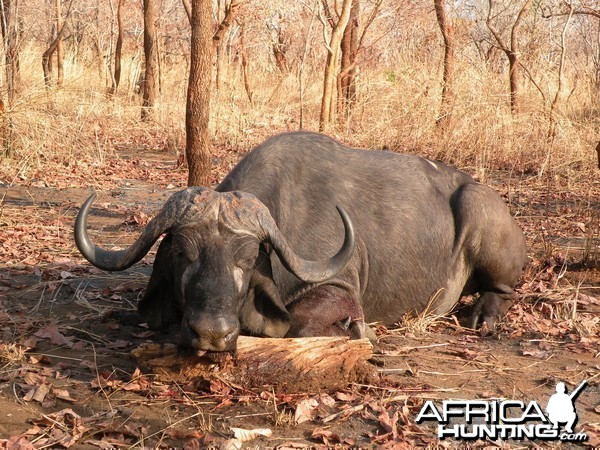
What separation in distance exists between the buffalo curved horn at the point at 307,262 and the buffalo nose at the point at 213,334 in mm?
583

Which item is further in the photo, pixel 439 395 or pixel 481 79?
pixel 481 79

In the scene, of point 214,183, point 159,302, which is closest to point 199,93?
point 214,183

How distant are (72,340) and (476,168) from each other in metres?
7.15

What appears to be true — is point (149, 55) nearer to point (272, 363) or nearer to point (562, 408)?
point (272, 363)

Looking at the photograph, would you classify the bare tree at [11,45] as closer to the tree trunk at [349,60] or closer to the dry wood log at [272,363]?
the tree trunk at [349,60]

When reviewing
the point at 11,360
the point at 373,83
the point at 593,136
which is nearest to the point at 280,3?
the point at 373,83

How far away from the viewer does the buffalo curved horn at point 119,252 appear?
14.3 feet

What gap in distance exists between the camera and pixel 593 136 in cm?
1202

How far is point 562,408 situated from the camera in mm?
4215

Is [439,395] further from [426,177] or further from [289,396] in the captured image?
[426,177]

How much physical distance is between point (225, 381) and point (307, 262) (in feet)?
2.66

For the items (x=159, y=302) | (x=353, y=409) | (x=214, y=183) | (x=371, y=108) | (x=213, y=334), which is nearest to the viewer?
(x=213, y=334)

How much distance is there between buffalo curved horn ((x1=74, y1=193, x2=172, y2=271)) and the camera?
4.35 metres

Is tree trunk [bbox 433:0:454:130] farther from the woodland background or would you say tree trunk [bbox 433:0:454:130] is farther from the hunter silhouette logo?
the hunter silhouette logo
